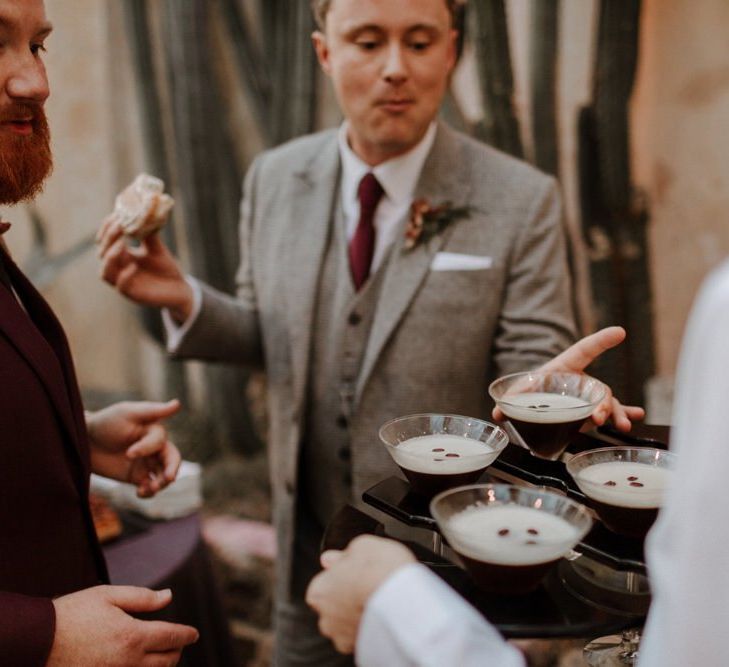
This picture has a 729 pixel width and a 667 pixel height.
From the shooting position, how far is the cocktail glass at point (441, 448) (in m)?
1.38

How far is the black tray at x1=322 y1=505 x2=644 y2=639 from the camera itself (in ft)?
3.62

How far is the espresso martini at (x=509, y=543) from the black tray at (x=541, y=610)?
2 centimetres

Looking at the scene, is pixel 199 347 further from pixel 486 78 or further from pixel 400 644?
pixel 486 78

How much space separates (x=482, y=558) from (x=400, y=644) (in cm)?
17

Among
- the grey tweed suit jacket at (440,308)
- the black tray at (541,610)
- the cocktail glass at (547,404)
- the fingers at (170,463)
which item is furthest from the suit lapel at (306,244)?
the black tray at (541,610)

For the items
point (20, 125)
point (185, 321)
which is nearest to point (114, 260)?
point (185, 321)

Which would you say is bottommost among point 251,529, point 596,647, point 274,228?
point 251,529

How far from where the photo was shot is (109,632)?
141cm

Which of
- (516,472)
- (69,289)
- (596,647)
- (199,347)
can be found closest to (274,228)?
(199,347)

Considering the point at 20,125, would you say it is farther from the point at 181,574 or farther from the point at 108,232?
the point at 181,574

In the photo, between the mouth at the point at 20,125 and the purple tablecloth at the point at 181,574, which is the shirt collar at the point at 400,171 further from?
the purple tablecloth at the point at 181,574

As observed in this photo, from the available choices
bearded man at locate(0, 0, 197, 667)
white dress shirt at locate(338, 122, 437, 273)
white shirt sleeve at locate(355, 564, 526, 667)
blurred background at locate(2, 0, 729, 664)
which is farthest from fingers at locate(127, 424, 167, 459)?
blurred background at locate(2, 0, 729, 664)

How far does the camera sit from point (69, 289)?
4.41 metres

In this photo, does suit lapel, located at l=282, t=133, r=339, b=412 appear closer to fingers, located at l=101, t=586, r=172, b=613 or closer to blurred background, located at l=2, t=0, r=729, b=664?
fingers, located at l=101, t=586, r=172, b=613
